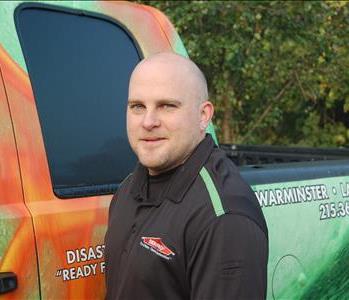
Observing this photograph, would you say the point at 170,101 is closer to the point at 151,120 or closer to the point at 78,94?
the point at 151,120

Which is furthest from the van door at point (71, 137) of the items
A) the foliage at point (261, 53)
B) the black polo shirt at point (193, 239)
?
the foliage at point (261, 53)

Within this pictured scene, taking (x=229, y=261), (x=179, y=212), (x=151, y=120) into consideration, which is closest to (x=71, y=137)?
(x=151, y=120)

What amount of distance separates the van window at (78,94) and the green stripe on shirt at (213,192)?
1.74 ft

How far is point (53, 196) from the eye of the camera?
205 centimetres

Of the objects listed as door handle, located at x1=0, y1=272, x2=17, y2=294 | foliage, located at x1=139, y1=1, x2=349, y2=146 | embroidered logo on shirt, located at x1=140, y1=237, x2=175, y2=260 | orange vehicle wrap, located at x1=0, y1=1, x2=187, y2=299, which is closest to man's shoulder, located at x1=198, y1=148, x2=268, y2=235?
embroidered logo on shirt, located at x1=140, y1=237, x2=175, y2=260

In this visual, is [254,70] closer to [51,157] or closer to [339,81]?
[339,81]

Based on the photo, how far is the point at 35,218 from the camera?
1937 mm

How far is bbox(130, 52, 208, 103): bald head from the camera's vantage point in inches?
69.9

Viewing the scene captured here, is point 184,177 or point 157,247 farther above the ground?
point 184,177

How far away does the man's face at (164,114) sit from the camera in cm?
177

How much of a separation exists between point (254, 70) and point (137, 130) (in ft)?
15.9

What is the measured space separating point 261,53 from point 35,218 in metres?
4.91

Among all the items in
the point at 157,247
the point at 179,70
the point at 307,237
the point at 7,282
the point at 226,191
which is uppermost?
the point at 179,70

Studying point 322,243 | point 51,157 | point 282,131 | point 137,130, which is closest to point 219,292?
point 137,130
